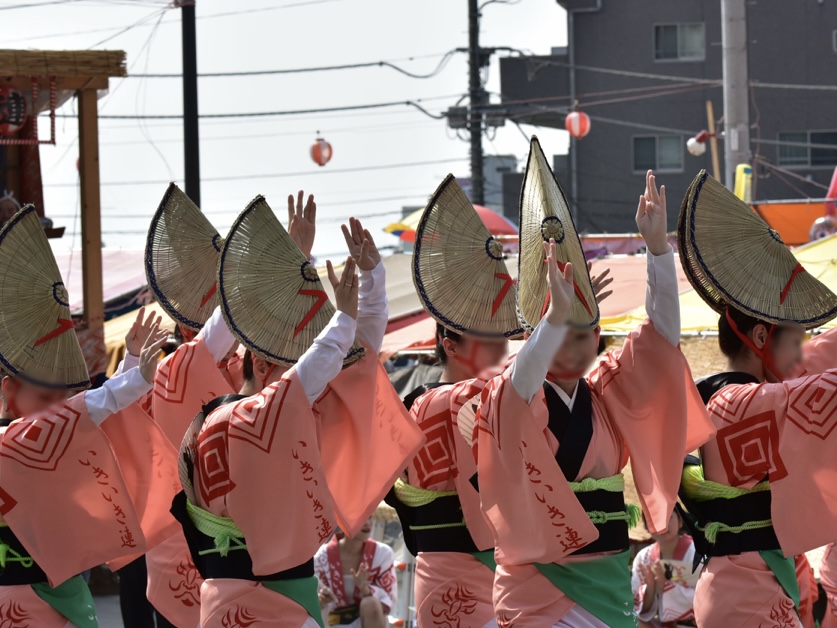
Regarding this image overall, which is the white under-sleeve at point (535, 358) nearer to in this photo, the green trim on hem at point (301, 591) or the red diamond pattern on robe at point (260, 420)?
the red diamond pattern on robe at point (260, 420)

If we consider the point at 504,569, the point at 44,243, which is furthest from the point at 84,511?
the point at 504,569

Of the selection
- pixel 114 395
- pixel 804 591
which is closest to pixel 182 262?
pixel 114 395

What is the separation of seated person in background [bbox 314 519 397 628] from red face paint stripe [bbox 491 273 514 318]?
6.97 feet

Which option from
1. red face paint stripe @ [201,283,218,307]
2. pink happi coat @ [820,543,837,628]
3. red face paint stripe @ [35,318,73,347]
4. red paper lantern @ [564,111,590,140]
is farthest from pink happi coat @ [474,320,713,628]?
red paper lantern @ [564,111,590,140]

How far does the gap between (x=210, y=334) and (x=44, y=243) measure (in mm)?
896

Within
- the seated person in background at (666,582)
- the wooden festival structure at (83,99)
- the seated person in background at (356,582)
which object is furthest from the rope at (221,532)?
the wooden festival structure at (83,99)

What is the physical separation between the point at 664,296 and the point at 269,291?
4.11ft

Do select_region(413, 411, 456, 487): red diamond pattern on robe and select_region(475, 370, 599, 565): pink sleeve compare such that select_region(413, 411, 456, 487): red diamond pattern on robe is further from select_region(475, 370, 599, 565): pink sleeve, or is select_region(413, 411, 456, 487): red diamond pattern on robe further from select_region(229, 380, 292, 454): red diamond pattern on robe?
select_region(229, 380, 292, 454): red diamond pattern on robe

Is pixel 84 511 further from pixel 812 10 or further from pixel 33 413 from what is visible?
pixel 812 10

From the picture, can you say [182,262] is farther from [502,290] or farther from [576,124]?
[576,124]

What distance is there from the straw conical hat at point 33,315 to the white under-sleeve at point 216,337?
80 cm

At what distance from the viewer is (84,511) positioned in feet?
14.9

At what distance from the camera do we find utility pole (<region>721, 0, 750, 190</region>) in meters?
11.5

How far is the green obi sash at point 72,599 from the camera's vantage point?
4469mm
